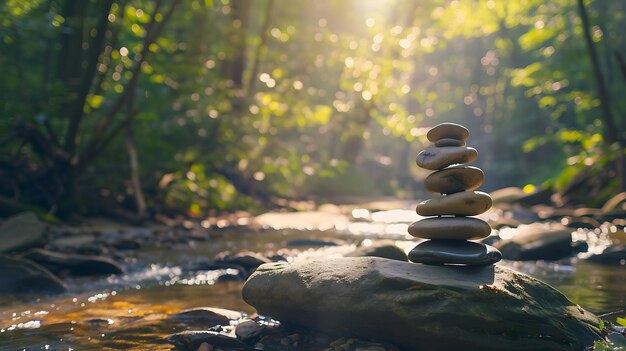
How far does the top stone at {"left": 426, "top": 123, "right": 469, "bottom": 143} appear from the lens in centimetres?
487

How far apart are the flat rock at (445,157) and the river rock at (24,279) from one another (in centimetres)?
386

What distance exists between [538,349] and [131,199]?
422 inches

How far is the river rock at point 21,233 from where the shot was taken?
7.35 metres

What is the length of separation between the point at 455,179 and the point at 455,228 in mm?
425

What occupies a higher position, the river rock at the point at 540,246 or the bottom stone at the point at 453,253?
the river rock at the point at 540,246

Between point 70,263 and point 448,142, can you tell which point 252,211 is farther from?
point 448,142

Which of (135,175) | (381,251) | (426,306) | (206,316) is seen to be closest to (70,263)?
(206,316)

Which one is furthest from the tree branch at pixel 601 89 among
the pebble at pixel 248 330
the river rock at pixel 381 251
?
the pebble at pixel 248 330

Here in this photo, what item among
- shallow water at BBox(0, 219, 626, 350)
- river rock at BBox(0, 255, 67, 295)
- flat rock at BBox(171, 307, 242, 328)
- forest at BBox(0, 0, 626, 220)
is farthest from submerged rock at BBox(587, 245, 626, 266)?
river rock at BBox(0, 255, 67, 295)

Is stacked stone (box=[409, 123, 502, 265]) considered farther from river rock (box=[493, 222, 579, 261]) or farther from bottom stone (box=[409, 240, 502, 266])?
river rock (box=[493, 222, 579, 261])

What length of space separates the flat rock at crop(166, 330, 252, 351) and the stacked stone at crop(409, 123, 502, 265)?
1471 mm

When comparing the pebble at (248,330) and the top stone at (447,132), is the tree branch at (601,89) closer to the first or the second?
the top stone at (447,132)

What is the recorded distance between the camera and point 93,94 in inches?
465

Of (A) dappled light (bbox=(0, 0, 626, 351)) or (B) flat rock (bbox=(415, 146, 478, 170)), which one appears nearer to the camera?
(A) dappled light (bbox=(0, 0, 626, 351))
